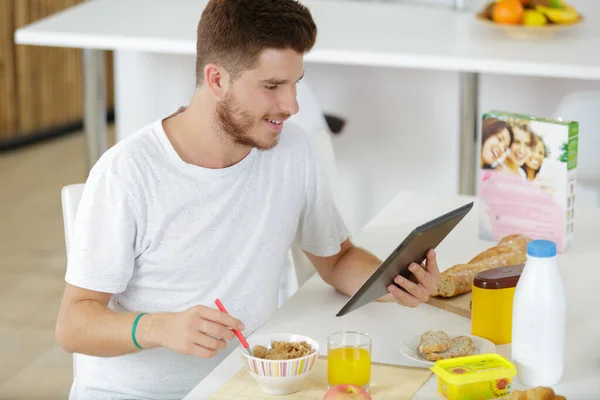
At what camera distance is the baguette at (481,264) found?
5.01 feet

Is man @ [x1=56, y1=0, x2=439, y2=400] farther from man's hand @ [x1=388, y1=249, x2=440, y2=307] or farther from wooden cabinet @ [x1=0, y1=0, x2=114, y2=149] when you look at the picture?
wooden cabinet @ [x1=0, y1=0, x2=114, y2=149]

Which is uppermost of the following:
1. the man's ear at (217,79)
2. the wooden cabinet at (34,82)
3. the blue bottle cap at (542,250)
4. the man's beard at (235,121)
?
the man's ear at (217,79)

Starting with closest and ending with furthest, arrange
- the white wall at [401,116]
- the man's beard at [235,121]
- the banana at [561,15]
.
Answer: the man's beard at [235,121]
the banana at [561,15]
the white wall at [401,116]


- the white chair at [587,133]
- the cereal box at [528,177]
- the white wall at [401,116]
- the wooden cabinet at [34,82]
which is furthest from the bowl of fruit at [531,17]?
the wooden cabinet at [34,82]

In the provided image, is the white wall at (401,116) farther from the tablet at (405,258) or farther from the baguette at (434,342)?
the baguette at (434,342)

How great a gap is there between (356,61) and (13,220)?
1.78m

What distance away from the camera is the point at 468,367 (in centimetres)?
Result: 123

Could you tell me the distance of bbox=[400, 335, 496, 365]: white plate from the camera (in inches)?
52.2

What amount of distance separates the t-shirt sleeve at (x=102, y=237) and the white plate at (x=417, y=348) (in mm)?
412

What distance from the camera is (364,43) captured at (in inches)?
110

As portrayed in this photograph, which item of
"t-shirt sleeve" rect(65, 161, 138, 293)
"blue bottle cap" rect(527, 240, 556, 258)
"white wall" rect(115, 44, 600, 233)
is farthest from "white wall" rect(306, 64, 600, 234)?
"blue bottle cap" rect(527, 240, 556, 258)

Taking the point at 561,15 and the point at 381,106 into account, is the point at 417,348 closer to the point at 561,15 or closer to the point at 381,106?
the point at 561,15

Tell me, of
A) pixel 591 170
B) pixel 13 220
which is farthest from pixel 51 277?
pixel 591 170

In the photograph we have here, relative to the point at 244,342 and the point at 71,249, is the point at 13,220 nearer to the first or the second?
the point at 71,249
